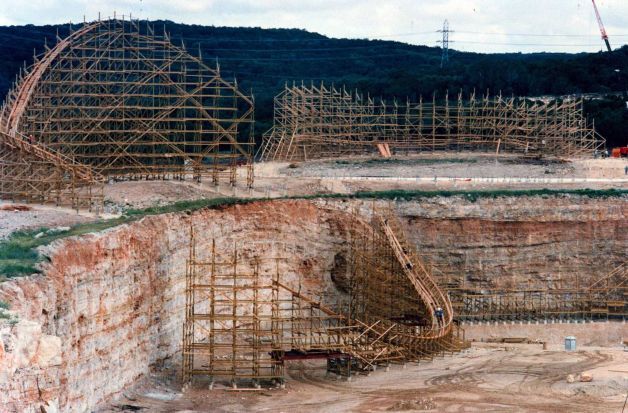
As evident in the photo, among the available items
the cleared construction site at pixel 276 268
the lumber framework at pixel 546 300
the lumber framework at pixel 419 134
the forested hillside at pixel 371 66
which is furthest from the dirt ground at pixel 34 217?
the forested hillside at pixel 371 66

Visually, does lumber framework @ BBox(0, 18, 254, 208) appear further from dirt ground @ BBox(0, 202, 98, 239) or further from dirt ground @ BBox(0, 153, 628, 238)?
dirt ground @ BBox(0, 202, 98, 239)

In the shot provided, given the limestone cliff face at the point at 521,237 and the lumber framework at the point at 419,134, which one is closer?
the limestone cliff face at the point at 521,237

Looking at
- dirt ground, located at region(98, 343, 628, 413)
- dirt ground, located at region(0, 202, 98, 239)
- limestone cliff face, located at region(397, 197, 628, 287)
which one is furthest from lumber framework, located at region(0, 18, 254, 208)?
dirt ground, located at region(98, 343, 628, 413)

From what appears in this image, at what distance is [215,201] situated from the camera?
50.4m

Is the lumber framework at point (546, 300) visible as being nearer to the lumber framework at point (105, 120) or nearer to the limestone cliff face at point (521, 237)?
the limestone cliff face at point (521, 237)

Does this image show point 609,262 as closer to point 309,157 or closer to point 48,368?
point 309,157

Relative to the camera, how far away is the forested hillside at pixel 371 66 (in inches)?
3863

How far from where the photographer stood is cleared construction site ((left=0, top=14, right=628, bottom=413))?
3944cm

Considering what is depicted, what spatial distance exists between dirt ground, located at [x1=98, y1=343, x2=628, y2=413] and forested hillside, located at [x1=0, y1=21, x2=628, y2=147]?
120ft

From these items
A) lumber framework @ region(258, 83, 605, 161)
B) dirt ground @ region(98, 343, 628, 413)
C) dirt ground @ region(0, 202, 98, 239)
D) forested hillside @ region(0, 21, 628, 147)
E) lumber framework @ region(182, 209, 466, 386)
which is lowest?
dirt ground @ region(98, 343, 628, 413)

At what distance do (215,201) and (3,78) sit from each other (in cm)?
5812

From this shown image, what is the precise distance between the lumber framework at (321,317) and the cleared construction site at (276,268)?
4.9 inches

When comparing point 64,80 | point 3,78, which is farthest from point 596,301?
point 3,78

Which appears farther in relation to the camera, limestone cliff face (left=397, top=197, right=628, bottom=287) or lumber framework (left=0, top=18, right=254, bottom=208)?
limestone cliff face (left=397, top=197, right=628, bottom=287)
